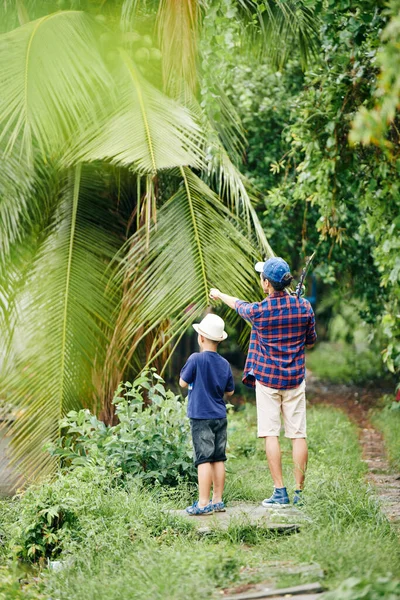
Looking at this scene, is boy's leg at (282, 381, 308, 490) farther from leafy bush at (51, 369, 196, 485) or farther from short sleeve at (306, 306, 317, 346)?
leafy bush at (51, 369, 196, 485)

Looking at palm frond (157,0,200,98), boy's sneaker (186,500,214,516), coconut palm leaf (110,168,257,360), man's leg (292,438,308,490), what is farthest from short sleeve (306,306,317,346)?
palm frond (157,0,200,98)

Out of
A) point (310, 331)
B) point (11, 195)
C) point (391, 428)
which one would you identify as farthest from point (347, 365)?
point (310, 331)

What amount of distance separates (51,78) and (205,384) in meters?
2.92

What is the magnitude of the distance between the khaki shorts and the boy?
264 mm

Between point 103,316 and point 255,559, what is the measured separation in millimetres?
3231

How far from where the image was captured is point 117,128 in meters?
7.12

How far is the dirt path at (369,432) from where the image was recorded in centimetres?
706

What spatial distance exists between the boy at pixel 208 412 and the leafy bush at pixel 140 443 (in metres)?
0.62

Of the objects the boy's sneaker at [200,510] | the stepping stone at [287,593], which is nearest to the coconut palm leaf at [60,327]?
the boy's sneaker at [200,510]

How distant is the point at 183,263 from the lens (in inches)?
272

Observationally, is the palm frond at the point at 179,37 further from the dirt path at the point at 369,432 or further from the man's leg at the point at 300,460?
the dirt path at the point at 369,432

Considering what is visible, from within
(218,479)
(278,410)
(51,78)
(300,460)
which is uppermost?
(51,78)

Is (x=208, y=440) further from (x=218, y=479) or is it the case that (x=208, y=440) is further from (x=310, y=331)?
(x=310, y=331)

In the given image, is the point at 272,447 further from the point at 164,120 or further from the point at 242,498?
the point at 164,120
